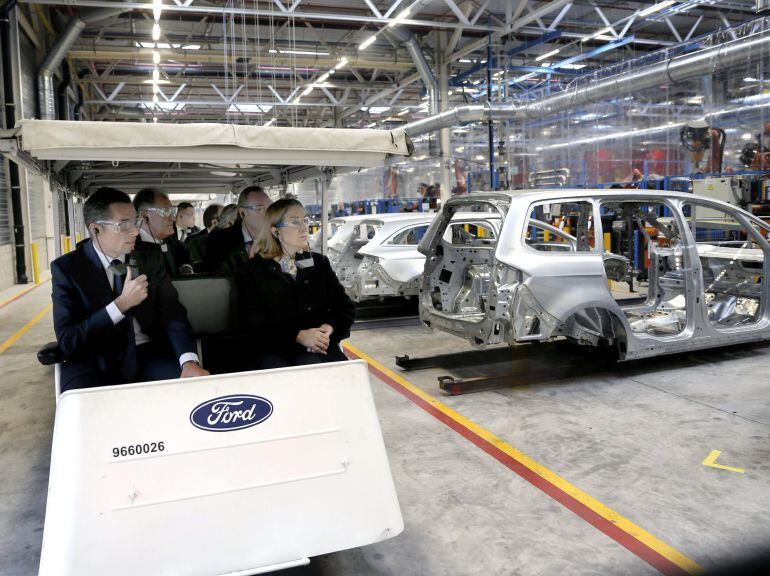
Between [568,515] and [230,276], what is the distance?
8.11 ft

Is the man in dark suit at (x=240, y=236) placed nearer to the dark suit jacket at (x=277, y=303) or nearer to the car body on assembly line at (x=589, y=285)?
the dark suit jacket at (x=277, y=303)

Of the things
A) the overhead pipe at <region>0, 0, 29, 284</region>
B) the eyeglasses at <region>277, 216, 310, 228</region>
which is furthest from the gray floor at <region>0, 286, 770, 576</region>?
the overhead pipe at <region>0, 0, 29, 284</region>

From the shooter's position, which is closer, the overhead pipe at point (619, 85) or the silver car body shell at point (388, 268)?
the silver car body shell at point (388, 268)

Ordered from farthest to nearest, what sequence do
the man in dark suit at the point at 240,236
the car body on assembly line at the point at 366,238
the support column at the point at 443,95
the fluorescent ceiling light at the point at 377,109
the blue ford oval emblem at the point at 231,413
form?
the fluorescent ceiling light at the point at 377,109 < the support column at the point at 443,95 < the car body on assembly line at the point at 366,238 < the man in dark suit at the point at 240,236 < the blue ford oval emblem at the point at 231,413

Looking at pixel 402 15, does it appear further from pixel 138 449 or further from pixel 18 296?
pixel 138 449

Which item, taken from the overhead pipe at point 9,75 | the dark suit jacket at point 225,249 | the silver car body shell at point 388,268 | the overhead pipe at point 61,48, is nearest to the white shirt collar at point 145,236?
the dark suit jacket at point 225,249

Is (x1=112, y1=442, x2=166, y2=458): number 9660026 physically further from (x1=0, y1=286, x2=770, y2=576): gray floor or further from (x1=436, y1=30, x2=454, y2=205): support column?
(x1=436, y1=30, x2=454, y2=205): support column

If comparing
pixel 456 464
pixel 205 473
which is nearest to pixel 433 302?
pixel 456 464

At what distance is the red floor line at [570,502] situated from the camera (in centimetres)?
298

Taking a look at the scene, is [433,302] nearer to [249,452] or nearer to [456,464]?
[456,464]

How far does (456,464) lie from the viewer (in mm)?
4191

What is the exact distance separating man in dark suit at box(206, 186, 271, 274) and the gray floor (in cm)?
175

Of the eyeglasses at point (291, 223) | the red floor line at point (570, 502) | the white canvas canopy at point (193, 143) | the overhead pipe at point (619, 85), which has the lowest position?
the red floor line at point (570, 502)

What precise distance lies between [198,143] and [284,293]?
1.08 meters
